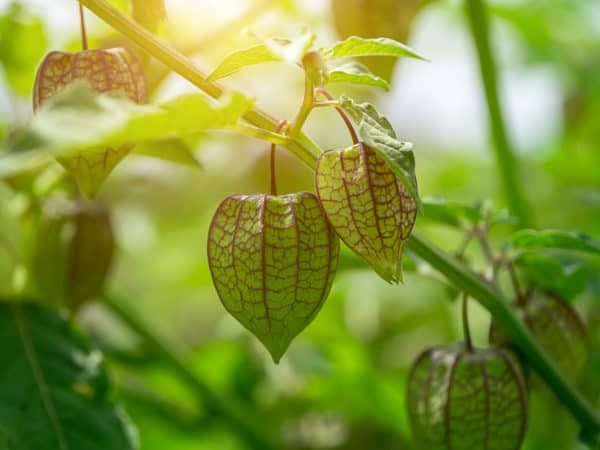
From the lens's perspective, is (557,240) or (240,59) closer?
(240,59)

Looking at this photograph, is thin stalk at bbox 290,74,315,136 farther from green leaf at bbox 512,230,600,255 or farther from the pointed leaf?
green leaf at bbox 512,230,600,255

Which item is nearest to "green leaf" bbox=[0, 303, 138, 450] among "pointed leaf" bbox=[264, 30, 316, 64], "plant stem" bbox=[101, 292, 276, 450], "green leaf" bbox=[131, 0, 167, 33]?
"plant stem" bbox=[101, 292, 276, 450]

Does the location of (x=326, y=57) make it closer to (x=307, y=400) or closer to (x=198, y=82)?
(x=198, y=82)

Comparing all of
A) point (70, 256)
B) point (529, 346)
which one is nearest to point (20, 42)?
point (70, 256)

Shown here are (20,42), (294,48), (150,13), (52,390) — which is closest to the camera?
(294,48)

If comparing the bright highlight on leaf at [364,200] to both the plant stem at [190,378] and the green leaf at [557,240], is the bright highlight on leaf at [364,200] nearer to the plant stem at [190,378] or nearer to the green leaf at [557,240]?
the green leaf at [557,240]

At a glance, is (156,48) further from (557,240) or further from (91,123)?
(557,240)

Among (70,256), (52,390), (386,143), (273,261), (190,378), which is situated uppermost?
(386,143)
